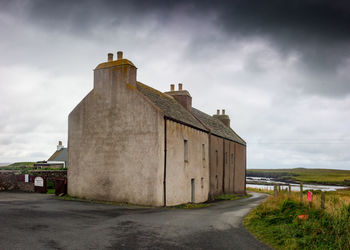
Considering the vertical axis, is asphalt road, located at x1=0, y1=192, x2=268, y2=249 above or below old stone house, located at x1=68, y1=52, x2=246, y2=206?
below

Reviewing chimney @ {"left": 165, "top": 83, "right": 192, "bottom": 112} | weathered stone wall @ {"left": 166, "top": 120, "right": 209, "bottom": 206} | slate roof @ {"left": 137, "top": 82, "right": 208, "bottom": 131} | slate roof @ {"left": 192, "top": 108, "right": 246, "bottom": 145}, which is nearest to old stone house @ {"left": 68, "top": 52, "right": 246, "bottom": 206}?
weathered stone wall @ {"left": 166, "top": 120, "right": 209, "bottom": 206}

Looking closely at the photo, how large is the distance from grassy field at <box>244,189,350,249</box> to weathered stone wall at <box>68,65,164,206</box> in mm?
8255

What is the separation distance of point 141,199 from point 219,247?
11.4m

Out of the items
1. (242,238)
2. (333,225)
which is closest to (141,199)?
(242,238)

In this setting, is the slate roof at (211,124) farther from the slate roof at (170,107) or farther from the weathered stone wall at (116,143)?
the weathered stone wall at (116,143)

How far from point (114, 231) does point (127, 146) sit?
10.3 metres

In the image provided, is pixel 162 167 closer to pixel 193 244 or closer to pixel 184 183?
pixel 184 183

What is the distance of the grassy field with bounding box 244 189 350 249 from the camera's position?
9.09 meters

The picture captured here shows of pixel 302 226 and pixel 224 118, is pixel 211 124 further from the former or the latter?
pixel 302 226

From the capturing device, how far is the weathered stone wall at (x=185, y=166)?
70.1 feet

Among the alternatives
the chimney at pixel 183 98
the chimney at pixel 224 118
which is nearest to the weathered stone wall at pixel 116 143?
the chimney at pixel 183 98

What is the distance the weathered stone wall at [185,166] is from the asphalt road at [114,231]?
6.78m

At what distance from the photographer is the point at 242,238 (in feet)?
34.3

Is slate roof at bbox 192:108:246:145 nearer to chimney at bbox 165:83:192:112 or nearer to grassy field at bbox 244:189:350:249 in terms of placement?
chimney at bbox 165:83:192:112
